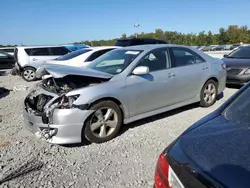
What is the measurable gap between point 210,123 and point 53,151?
251cm

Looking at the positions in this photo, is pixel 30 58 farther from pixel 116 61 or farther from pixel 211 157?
pixel 211 157

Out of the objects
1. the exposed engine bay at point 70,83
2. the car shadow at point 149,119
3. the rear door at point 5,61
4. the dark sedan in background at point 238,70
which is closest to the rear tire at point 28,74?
the rear door at point 5,61

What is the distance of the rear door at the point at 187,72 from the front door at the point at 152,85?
0.59 ft

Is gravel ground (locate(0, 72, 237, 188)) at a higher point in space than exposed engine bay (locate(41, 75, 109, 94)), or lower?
lower

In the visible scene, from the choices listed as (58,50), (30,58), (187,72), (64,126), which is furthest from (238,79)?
(30,58)

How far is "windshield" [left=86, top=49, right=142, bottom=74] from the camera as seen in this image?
447 cm

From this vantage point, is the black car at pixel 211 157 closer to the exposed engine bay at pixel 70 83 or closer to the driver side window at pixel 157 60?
the exposed engine bay at pixel 70 83

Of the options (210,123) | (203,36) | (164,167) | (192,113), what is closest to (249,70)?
(192,113)

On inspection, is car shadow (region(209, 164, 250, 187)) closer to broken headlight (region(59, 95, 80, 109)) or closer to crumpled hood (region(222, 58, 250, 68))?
broken headlight (region(59, 95, 80, 109))

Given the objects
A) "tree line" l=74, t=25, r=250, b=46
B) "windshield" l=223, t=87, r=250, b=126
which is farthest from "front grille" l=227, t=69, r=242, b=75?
"tree line" l=74, t=25, r=250, b=46

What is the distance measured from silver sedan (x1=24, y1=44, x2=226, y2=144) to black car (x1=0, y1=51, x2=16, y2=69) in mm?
14502

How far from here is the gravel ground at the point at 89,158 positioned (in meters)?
2.93

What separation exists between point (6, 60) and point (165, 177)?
18.1 metres

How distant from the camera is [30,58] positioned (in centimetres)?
1165
